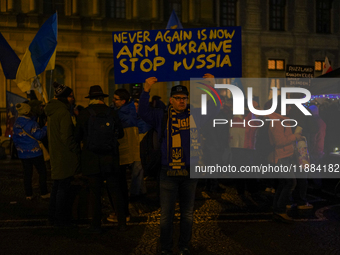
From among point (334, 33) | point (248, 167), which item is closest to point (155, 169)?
point (248, 167)

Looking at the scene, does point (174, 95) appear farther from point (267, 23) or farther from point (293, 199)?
point (267, 23)

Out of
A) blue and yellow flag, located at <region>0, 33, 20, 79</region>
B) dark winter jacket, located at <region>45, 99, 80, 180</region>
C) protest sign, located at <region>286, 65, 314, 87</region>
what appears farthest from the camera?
protest sign, located at <region>286, 65, 314, 87</region>

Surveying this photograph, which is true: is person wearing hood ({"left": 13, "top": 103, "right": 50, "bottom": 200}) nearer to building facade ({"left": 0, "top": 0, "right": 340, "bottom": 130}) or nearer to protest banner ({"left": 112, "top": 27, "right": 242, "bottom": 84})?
protest banner ({"left": 112, "top": 27, "right": 242, "bottom": 84})

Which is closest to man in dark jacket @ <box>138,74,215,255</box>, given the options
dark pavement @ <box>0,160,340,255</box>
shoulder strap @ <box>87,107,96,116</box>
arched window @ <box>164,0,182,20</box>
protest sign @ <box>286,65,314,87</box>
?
dark pavement @ <box>0,160,340,255</box>

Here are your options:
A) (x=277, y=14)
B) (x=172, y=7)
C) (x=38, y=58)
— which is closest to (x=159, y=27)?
(x=172, y=7)

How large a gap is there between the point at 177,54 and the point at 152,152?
2.15 metres

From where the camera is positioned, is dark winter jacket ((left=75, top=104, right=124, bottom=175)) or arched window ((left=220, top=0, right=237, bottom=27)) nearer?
dark winter jacket ((left=75, top=104, right=124, bottom=175))

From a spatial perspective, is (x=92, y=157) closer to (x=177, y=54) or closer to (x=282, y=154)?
(x=177, y=54)

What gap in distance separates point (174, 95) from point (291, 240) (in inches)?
98.4

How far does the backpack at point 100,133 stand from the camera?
217 inches

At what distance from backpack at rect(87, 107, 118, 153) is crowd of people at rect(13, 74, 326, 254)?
0.04 ft

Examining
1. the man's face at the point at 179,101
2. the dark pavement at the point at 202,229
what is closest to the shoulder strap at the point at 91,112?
the man's face at the point at 179,101

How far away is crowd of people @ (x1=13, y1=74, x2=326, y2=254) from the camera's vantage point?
4672 mm

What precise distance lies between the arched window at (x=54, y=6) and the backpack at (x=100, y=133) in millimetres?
17585
